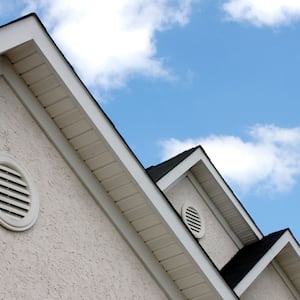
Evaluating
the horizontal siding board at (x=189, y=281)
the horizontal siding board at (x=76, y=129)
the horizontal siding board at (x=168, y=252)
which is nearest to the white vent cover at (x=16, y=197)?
the horizontal siding board at (x=76, y=129)

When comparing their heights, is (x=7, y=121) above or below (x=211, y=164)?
below

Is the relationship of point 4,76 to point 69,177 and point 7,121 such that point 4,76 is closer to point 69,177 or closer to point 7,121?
point 7,121

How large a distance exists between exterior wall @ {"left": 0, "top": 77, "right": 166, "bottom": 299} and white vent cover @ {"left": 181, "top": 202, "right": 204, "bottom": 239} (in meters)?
3.82

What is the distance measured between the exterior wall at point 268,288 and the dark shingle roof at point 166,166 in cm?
233

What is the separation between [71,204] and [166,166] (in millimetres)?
4677

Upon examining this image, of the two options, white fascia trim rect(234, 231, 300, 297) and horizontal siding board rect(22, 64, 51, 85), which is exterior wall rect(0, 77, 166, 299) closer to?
horizontal siding board rect(22, 64, 51, 85)

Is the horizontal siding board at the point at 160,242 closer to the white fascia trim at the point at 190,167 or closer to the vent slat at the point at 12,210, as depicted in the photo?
the vent slat at the point at 12,210

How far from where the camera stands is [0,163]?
5.51 meters

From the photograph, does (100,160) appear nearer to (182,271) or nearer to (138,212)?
(138,212)

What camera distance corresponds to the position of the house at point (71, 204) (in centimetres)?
545

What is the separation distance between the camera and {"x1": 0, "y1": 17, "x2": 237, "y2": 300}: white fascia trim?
19.5 ft

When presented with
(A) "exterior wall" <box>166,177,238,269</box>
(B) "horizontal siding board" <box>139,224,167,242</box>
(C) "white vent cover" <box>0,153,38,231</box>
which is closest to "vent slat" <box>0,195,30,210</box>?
(C) "white vent cover" <box>0,153,38,231</box>

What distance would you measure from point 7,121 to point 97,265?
1.70 meters

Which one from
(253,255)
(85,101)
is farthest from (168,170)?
(85,101)
